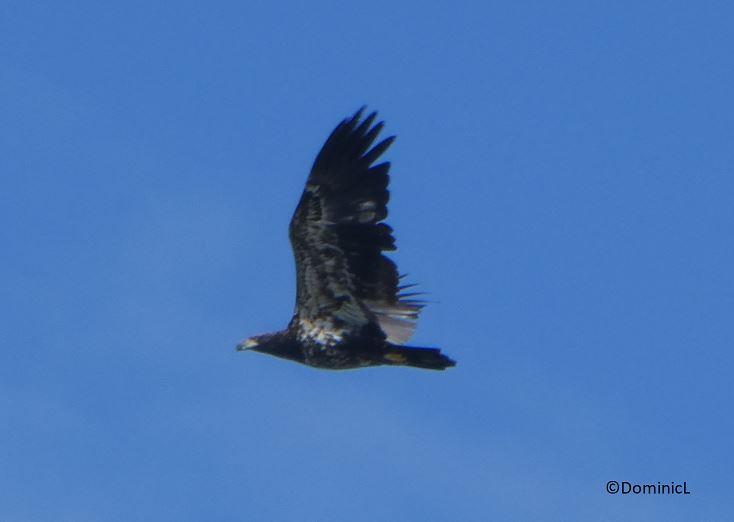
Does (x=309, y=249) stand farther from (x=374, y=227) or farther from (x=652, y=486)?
(x=652, y=486)

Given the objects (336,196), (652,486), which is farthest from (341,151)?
(652,486)

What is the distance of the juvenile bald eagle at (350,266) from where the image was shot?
5750cm

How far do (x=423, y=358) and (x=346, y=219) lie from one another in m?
1.92

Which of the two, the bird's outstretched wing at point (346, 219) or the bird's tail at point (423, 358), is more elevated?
the bird's outstretched wing at point (346, 219)

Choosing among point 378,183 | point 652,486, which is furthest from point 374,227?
point 652,486

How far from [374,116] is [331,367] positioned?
319 cm

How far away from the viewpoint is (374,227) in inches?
2264

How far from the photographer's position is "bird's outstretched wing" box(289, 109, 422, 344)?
189 ft

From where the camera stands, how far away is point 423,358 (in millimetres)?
57219

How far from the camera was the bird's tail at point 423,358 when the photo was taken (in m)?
57.2

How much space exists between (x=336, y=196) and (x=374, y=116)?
3.47ft

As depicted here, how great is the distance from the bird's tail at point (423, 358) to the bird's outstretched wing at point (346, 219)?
96cm

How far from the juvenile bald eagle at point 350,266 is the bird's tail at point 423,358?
0.04ft

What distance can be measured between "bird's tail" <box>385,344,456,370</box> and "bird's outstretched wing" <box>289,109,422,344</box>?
0.96m
